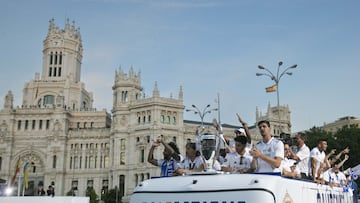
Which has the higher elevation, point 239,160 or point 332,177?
point 239,160

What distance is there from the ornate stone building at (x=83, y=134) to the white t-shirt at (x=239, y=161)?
5632cm

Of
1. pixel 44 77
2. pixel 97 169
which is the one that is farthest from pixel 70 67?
pixel 97 169

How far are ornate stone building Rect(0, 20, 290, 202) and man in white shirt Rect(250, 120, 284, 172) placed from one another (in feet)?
186

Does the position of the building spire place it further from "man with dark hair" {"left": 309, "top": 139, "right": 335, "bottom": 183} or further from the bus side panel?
the bus side panel

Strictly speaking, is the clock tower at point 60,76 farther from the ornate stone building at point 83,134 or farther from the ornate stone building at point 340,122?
the ornate stone building at point 340,122

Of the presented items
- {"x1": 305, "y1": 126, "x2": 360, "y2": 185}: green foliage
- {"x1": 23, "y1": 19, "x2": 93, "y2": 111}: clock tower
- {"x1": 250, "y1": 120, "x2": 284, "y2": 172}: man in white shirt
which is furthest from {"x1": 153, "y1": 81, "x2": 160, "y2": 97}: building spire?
{"x1": 250, "y1": 120, "x2": 284, "y2": 172}: man in white shirt

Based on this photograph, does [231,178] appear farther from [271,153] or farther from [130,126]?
[130,126]

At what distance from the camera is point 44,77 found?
3118 inches

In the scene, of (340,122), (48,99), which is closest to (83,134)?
(48,99)

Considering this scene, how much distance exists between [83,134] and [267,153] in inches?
2682

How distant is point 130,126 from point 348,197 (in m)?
58.6

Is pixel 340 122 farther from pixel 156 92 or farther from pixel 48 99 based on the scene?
pixel 48 99

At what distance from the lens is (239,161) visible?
6195mm

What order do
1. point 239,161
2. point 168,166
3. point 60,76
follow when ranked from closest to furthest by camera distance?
point 239,161 → point 168,166 → point 60,76
